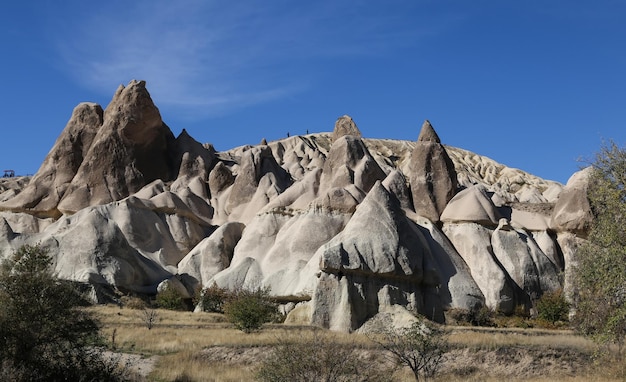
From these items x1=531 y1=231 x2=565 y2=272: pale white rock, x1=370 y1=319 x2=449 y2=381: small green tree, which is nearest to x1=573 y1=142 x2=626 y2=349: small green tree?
x1=370 y1=319 x2=449 y2=381: small green tree

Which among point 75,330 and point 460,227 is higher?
point 460,227

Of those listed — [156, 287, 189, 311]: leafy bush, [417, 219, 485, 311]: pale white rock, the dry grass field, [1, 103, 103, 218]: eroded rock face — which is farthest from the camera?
[1, 103, 103, 218]: eroded rock face

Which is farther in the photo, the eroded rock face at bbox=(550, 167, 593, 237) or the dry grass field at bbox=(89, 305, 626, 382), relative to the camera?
the eroded rock face at bbox=(550, 167, 593, 237)

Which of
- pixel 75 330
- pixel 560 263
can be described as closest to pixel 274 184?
pixel 560 263

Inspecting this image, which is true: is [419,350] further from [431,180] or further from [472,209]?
[431,180]

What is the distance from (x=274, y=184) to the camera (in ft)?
→ 191

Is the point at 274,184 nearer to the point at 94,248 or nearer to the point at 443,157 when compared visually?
the point at 443,157

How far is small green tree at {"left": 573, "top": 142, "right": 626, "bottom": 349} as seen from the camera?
15.9 meters

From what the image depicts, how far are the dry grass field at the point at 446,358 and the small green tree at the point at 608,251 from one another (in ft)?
6.69

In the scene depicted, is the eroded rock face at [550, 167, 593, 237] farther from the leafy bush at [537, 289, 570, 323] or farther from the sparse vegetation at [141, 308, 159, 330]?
the sparse vegetation at [141, 308, 159, 330]

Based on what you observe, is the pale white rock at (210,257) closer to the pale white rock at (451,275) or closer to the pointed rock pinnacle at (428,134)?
the pale white rock at (451,275)

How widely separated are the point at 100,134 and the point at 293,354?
1896 inches

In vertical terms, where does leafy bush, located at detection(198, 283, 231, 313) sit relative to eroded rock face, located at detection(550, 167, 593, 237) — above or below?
below

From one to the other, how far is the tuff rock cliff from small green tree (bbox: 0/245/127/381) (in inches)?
540
